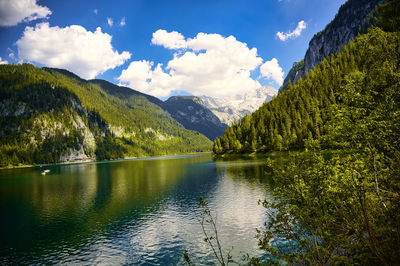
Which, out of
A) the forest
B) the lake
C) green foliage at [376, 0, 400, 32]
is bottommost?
the lake

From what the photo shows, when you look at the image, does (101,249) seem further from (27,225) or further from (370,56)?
(370,56)

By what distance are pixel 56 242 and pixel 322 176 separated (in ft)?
110

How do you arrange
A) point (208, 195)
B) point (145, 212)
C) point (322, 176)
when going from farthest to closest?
1. point (208, 195)
2. point (145, 212)
3. point (322, 176)

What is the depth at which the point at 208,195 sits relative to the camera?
4741cm

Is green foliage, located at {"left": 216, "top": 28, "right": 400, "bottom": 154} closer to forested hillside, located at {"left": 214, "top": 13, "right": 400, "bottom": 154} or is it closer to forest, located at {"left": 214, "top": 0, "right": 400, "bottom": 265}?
forested hillside, located at {"left": 214, "top": 13, "right": 400, "bottom": 154}

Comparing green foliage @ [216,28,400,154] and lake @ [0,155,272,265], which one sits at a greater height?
green foliage @ [216,28,400,154]

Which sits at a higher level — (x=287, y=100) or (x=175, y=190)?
(x=287, y=100)

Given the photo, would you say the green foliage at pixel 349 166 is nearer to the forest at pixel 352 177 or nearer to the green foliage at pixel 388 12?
the forest at pixel 352 177

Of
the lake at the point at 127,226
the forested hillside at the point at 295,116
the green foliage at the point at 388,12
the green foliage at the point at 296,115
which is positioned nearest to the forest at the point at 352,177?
the lake at the point at 127,226

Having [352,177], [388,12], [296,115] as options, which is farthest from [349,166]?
[296,115]

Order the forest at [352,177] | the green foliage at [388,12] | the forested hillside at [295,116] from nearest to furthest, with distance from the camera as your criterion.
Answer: the forest at [352,177] < the green foliage at [388,12] < the forested hillside at [295,116]

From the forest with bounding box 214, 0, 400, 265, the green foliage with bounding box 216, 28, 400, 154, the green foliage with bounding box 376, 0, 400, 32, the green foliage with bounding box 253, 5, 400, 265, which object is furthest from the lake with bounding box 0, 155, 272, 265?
the green foliage with bounding box 216, 28, 400, 154

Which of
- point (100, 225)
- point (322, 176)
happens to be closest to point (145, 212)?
point (100, 225)

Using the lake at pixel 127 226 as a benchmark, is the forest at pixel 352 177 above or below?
above
